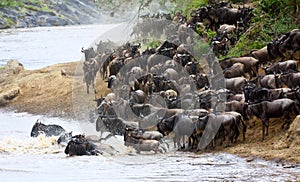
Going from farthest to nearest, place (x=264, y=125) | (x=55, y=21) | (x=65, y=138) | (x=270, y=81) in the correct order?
(x=55, y=21), (x=65, y=138), (x=270, y=81), (x=264, y=125)

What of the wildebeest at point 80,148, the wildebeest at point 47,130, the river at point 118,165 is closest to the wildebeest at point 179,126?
the river at point 118,165

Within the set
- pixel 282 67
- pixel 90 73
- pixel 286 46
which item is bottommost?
pixel 90 73

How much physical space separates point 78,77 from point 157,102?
9.19 m

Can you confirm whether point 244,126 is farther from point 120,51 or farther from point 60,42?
point 60,42

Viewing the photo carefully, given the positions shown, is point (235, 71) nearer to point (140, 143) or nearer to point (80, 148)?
point (140, 143)

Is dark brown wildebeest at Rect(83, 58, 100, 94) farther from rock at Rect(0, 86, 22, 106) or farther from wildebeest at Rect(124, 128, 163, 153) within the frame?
wildebeest at Rect(124, 128, 163, 153)

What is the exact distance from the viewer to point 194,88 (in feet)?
61.4

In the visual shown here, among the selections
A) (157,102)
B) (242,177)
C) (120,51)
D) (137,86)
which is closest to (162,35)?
(120,51)

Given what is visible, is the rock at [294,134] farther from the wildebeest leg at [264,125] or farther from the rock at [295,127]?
the wildebeest leg at [264,125]

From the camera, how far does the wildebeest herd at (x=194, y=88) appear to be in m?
14.9

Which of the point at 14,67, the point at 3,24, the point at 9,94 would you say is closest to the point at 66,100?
the point at 9,94

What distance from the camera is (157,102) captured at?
18016 mm

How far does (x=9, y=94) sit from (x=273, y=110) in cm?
1412

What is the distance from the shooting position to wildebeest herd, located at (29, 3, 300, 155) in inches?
586
